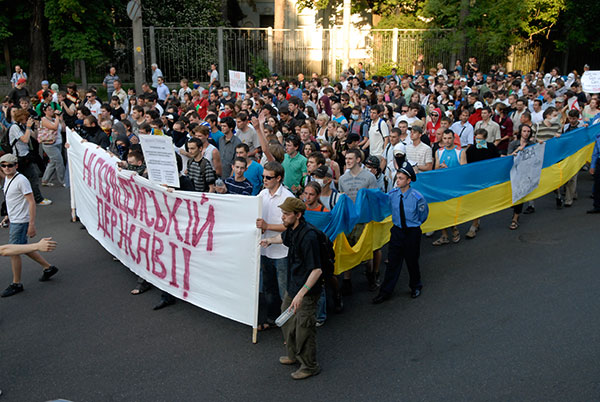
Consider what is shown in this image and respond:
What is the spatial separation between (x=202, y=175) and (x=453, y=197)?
370 cm

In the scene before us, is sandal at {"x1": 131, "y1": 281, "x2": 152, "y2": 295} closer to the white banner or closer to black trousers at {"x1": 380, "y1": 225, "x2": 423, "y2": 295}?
the white banner

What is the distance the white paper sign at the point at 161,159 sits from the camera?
677 cm

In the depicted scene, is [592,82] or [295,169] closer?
[295,169]

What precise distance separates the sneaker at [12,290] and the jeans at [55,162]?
5828mm

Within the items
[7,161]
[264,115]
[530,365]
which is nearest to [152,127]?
[264,115]

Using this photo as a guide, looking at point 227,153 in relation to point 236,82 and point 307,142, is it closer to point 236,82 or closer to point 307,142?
point 307,142

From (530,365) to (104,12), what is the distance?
21873 millimetres

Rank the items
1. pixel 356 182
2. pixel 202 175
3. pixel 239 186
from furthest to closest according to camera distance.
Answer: pixel 202 175, pixel 356 182, pixel 239 186

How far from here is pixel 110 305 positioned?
7.04 metres

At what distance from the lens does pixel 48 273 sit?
25.8 ft

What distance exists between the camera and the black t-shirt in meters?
5.24

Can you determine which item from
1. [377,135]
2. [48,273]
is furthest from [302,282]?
[377,135]

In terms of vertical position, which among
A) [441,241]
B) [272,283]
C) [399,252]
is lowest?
[441,241]

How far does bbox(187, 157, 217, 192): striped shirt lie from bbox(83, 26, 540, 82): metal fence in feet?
58.4
